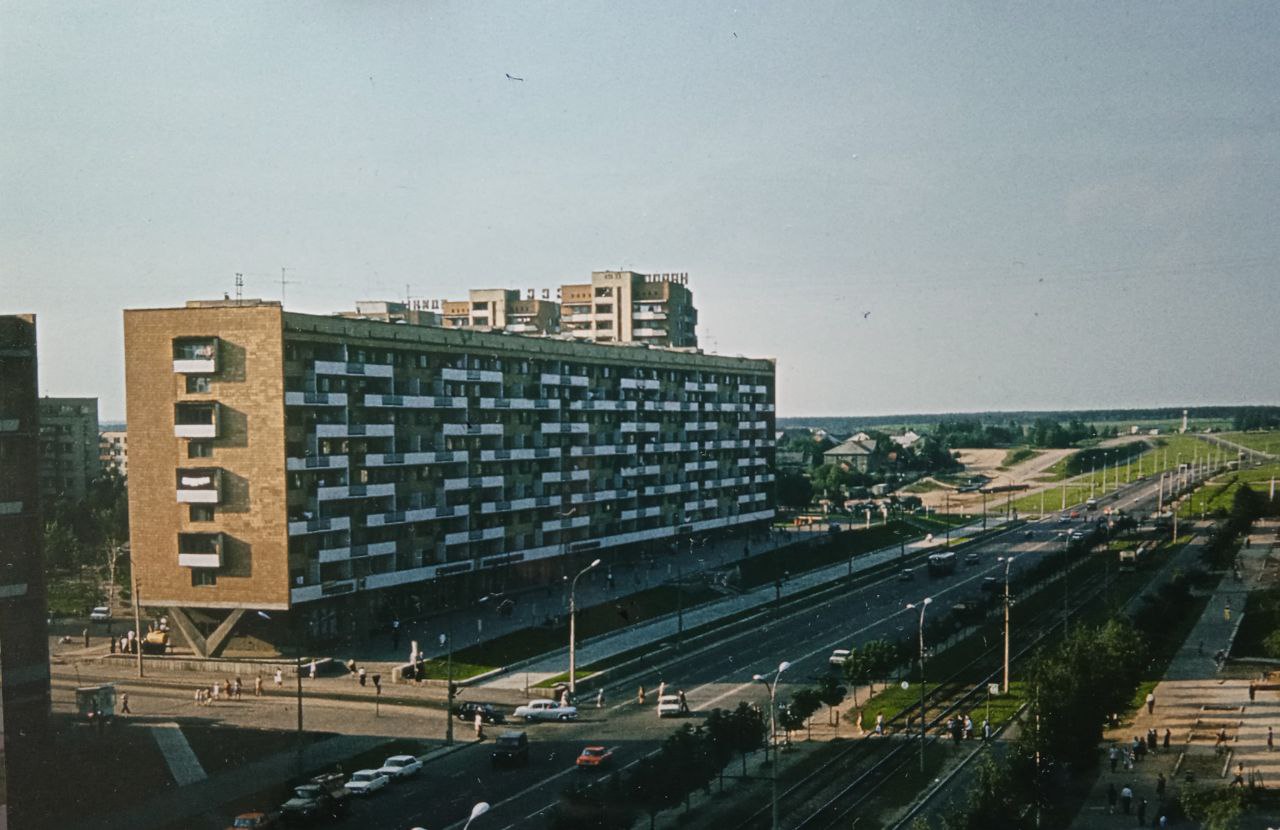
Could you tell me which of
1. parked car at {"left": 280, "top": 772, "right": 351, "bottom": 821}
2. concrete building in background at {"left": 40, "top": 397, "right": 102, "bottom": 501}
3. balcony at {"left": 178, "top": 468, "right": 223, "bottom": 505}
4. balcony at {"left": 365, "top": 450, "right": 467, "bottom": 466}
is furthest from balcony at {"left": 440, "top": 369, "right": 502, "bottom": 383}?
concrete building in background at {"left": 40, "top": 397, "right": 102, "bottom": 501}

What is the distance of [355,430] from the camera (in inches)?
2512

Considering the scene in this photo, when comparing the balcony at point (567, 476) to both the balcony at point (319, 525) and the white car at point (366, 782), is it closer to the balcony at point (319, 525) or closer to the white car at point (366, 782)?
the balcony at point (319, 525)

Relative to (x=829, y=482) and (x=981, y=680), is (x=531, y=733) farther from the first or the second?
(x=829, y=482)

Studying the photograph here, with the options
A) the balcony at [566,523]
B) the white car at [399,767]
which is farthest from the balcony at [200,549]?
the balcony at [566,523]

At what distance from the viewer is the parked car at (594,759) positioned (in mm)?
40094

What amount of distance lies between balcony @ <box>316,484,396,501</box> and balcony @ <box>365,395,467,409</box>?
4.83 m

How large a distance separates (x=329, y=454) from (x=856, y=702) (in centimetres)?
3145

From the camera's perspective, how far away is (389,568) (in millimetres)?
65750

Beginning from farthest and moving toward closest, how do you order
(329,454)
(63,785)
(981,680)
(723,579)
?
Answer: (723,579)
(329,454)
(981,680)
(63,785)

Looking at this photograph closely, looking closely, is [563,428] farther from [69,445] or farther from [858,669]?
[69,445]

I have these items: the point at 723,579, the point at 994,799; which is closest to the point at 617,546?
the point at 723,579

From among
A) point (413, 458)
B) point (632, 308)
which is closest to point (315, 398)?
point (413, 458)

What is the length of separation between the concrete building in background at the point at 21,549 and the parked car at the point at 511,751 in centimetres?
1612

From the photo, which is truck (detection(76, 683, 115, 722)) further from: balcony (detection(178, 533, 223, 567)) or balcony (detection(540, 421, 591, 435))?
balcony (detection(540, 421, 591, 435))
